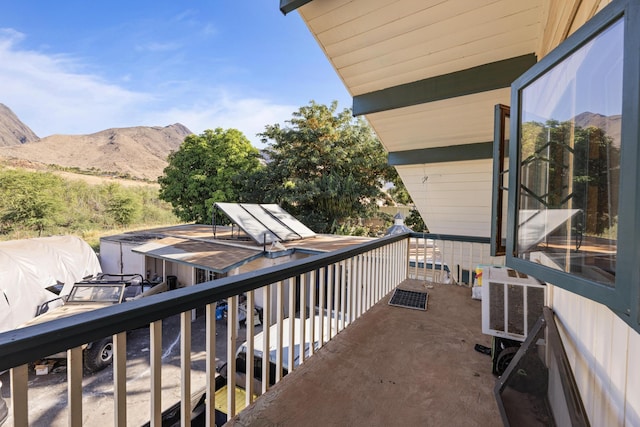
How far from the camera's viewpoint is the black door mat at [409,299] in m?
2.76

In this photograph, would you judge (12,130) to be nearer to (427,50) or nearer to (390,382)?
(427,50)

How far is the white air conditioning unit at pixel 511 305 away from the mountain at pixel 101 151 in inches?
1616

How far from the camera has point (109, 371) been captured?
536cm

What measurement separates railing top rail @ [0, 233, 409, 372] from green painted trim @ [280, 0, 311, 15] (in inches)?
77.8

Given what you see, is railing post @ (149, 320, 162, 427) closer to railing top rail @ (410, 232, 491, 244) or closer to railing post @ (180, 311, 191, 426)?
railing post @ (180, 311, 191, 426)

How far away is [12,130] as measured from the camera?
46.1 metres

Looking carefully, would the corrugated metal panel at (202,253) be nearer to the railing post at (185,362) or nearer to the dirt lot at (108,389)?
the dirt lot at (108,389)

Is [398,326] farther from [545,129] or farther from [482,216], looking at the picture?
[482,216]

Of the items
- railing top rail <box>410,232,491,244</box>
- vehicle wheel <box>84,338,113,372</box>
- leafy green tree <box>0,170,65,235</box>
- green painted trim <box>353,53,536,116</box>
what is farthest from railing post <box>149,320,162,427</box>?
leafy green tree <box>0,170,65,235</box>

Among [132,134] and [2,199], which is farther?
[132,134]

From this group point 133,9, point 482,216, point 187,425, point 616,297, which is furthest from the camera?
point 133,9

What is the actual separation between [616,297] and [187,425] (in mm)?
1521

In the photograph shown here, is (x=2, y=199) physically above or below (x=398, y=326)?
above

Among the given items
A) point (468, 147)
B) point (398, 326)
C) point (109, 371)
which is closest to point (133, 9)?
point (109, 371)
